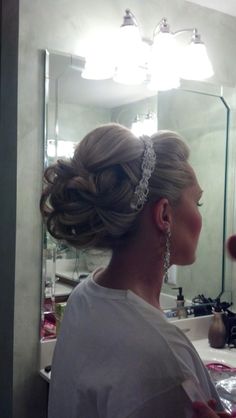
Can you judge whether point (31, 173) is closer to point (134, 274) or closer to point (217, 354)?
point (134, 274)

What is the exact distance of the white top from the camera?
1.92 feet

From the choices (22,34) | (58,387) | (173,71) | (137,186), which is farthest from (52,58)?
(58,387)

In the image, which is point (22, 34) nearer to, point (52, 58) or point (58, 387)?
point (52, 58)

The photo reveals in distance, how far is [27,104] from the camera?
147 cm

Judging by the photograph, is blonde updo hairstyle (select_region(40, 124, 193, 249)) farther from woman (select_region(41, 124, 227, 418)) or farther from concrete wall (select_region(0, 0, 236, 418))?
concrete wall (select_region(0, 0, 236, 418))

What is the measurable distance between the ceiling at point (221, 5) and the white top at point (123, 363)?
158cm

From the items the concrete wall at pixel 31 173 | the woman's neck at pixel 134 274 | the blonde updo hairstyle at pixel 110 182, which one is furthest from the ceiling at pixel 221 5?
the woman's neck at pixel 134 274

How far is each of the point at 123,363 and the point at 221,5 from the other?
1.74 meters

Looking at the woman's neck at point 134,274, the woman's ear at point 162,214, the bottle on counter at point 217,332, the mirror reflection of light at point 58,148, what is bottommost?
the bottle on counter at point 217,332

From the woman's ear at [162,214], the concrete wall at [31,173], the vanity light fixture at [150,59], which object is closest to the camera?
the woman's ear at [162,214]

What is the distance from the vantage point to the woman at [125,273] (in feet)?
1.94

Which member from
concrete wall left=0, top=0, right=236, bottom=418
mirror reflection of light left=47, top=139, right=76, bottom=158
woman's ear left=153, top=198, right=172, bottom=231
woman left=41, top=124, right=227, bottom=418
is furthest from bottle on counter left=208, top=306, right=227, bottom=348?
woman's ear left=153, top=198, right=172, bottom=231

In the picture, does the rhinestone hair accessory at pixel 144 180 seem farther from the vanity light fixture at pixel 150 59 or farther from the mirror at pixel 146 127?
the vanity light fixture at pixel 150 59

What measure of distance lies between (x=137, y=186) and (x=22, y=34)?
1.03 metres
